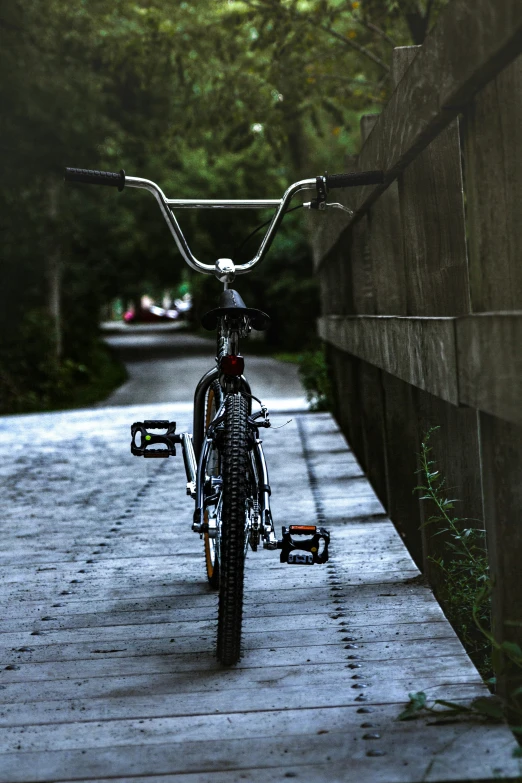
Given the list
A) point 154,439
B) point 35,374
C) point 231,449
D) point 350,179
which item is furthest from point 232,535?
point 35,374

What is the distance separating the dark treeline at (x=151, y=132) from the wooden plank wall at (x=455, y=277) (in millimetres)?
689

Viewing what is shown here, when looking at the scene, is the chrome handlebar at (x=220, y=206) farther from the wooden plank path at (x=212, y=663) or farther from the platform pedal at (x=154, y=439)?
the wooden plank path at (x=212, y=663)

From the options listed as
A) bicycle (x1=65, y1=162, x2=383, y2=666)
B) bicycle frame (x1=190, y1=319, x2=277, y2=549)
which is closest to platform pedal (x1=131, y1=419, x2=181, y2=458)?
bicycle (x1=65, y1=162, x2=383, y2=666)

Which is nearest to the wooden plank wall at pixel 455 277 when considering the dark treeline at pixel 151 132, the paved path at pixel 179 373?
the dark treeline at pixel 151 132

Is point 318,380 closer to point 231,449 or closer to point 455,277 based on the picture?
point 455,277

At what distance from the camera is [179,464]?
763 cm

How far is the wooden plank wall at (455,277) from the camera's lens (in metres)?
2.29

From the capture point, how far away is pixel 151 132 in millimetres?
23875

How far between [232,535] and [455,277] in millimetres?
988

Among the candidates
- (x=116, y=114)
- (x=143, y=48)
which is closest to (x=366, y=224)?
(x=143, y=48)

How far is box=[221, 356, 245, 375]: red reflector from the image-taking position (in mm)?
3234

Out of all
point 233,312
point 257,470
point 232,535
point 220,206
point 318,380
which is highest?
point 220,206

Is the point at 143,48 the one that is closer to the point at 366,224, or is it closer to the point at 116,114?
the point at 366,224

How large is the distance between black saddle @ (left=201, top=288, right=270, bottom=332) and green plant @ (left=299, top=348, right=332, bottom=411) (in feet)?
21.4
